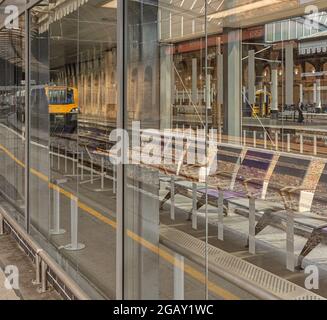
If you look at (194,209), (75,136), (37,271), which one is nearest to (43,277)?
(37,271)

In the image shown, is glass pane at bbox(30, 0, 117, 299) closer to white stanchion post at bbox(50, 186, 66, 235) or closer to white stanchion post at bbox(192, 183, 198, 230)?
white stanchion post at bbox(50, 186, 66, 235)

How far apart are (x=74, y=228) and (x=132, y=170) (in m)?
1.10

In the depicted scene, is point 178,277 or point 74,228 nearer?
point 178,277

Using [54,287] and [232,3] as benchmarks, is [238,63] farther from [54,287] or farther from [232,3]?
[54,287]

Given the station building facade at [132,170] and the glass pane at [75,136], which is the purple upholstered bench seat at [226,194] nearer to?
the station building facade at [132,170]

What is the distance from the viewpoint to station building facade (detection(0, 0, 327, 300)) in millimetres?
2186

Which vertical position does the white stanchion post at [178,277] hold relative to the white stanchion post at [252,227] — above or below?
above

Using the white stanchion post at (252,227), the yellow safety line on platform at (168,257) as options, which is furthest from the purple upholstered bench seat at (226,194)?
the yellow safety line on platform at (168,257)

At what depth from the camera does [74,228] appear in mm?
3184

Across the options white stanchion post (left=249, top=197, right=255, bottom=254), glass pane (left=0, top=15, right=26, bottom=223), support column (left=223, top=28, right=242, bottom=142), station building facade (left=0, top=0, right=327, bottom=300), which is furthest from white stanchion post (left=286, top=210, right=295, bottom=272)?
support column (left=223, top=28, right=242, bottom=142)

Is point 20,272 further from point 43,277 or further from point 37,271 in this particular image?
point 43,277

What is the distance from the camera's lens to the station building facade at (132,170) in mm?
2186
